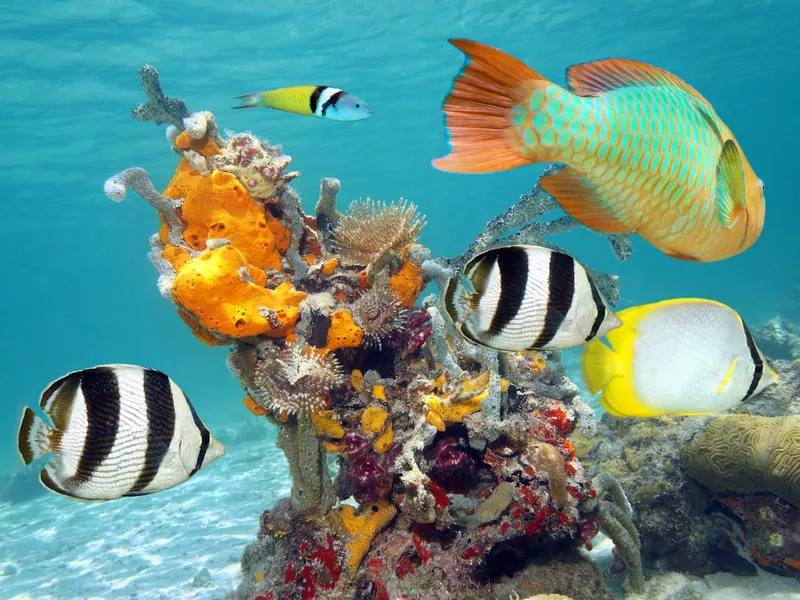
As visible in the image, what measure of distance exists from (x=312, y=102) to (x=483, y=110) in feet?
8.17

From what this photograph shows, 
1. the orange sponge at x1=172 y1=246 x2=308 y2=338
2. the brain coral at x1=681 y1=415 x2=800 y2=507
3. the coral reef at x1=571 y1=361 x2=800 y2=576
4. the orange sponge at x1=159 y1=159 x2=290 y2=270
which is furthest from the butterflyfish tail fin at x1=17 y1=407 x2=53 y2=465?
the brain coral at x1=681 y1=415 x2=800 y2=507

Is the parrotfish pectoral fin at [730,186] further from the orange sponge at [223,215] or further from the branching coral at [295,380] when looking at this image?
the orange sponge at [223,215]

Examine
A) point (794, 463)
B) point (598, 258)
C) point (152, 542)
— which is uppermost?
point (598, 258)

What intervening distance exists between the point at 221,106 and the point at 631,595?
100ft

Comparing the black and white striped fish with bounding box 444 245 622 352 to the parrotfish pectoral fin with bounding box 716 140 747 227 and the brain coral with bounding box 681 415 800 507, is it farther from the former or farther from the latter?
the brain coral with bounding box 681 415 800 507

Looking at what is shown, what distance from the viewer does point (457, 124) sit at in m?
1.16

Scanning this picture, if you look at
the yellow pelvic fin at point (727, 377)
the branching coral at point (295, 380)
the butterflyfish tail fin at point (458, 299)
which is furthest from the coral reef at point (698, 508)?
the butterflyfish tail fin at point (458, 299)

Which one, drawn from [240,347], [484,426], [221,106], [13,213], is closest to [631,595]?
[484,426]

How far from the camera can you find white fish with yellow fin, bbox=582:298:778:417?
5.63ft

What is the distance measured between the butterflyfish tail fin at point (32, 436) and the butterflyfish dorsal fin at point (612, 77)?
192 centimetres

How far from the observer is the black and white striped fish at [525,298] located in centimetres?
168

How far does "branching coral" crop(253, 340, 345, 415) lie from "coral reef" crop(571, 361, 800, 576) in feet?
9.09

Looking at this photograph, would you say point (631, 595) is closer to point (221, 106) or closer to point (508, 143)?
point (508, 143)

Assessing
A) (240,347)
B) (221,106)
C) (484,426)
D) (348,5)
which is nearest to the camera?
(484,426)
